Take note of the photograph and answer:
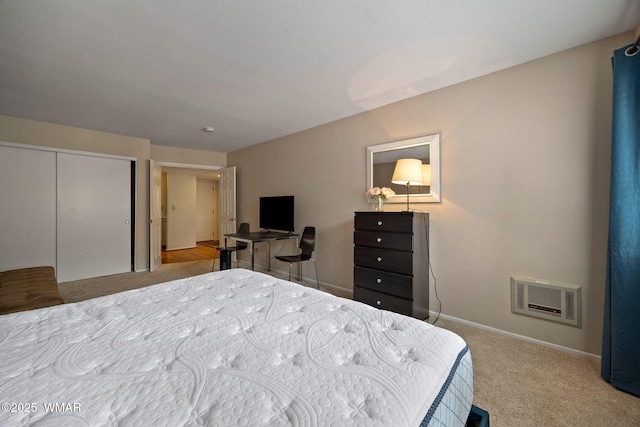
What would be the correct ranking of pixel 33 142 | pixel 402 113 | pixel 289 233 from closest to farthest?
pixel 402 113 → pixel 33 142 → pixel 289 233

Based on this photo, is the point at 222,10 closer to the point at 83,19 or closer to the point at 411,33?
the point at 83,19

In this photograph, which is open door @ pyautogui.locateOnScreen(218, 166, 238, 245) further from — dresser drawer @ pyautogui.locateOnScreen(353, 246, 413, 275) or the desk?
dresser drawer @ pyautogui.locateOnScreen(353, 246, 413, 275)

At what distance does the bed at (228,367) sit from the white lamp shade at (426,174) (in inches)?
77.2

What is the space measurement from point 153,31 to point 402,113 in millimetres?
2500

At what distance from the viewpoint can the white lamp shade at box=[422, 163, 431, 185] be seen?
291cm

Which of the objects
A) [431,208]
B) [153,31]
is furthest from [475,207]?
[153,31]

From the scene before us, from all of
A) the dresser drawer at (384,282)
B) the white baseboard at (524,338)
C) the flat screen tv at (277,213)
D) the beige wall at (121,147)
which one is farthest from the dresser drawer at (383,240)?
the beige wall at (121,147)

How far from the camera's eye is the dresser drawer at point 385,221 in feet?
8.66

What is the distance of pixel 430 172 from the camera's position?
9.50ft

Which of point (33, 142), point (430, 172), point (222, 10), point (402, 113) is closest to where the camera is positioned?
point (222, 10)

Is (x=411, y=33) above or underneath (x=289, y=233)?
above

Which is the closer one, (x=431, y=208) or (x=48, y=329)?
(x=48, y=329)

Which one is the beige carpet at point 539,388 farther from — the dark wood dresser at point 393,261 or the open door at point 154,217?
the open door at point 154,217

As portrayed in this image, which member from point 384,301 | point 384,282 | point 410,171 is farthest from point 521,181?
point 384,301
